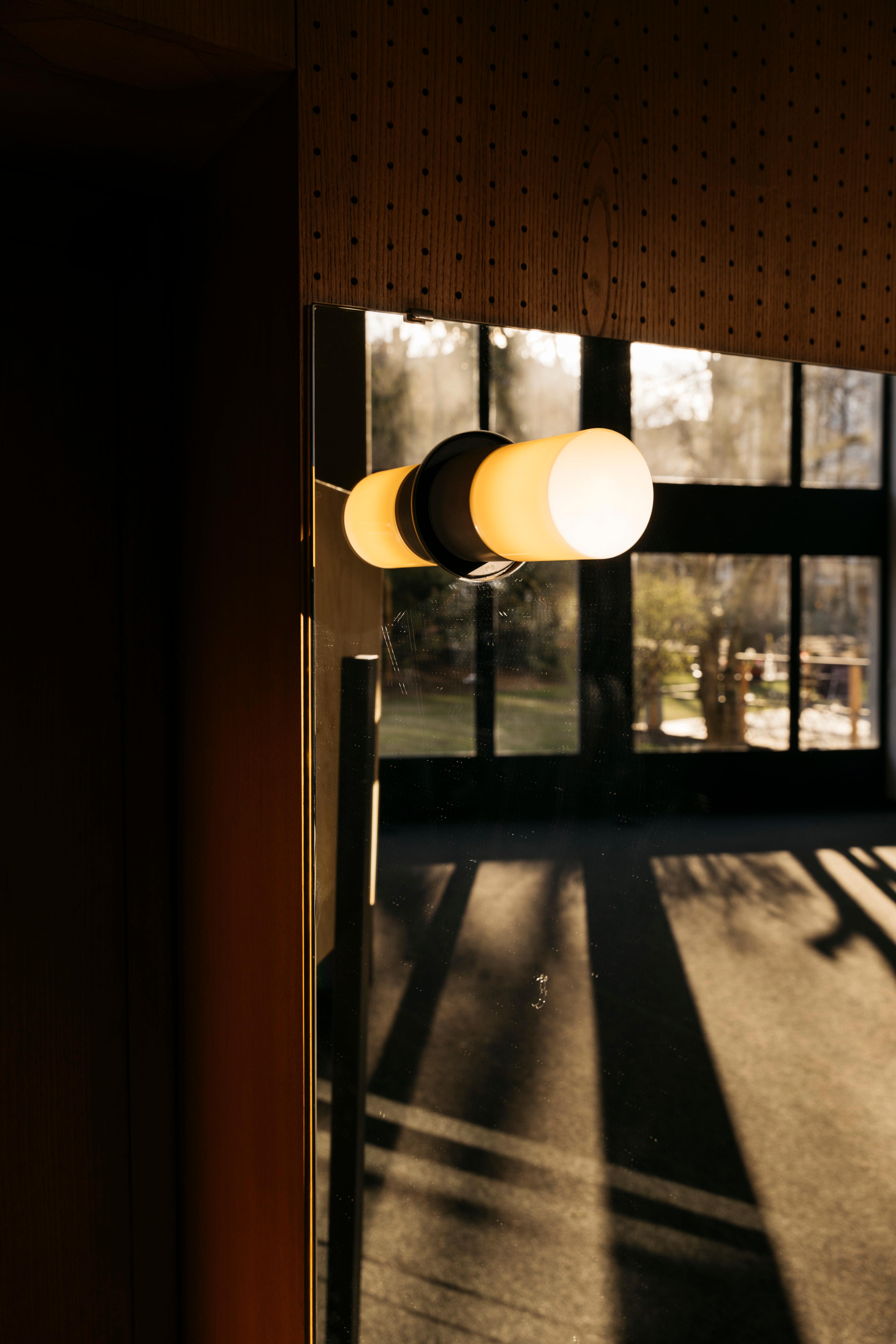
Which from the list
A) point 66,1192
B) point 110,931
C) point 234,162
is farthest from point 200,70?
point 66,1192

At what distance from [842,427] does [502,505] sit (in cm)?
71

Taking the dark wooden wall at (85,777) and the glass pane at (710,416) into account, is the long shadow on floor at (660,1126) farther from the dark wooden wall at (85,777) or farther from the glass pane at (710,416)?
the dark wooden wall at (85,777)

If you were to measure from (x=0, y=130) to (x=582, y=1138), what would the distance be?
1567mm

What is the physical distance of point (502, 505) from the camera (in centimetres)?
97

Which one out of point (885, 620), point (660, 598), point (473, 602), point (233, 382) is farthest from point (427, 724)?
point (885, 620)

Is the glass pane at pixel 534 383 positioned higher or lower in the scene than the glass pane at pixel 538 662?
higher

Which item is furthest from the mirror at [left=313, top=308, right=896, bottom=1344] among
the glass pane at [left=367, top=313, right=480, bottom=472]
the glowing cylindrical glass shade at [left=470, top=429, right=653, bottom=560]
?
the glowing cylindrical glass shade at [left=470, top=429, right=653, bottom=560]

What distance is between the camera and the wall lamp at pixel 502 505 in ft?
2.95

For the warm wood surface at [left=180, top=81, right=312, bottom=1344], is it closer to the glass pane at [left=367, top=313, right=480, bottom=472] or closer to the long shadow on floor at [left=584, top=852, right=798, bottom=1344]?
the glass pane at [left=367, top=313, right=480, bottom=472]

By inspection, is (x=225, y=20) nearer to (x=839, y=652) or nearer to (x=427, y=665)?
(x=427, y=665)

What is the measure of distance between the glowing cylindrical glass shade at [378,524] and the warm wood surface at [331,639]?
1 centimetres

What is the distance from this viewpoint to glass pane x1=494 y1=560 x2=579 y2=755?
3.85ft

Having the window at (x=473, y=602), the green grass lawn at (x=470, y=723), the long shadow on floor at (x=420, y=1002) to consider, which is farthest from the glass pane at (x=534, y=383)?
the long shadow on floor at (x=420, y=1002)

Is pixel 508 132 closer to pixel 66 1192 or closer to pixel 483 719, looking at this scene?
pixel 483 719
